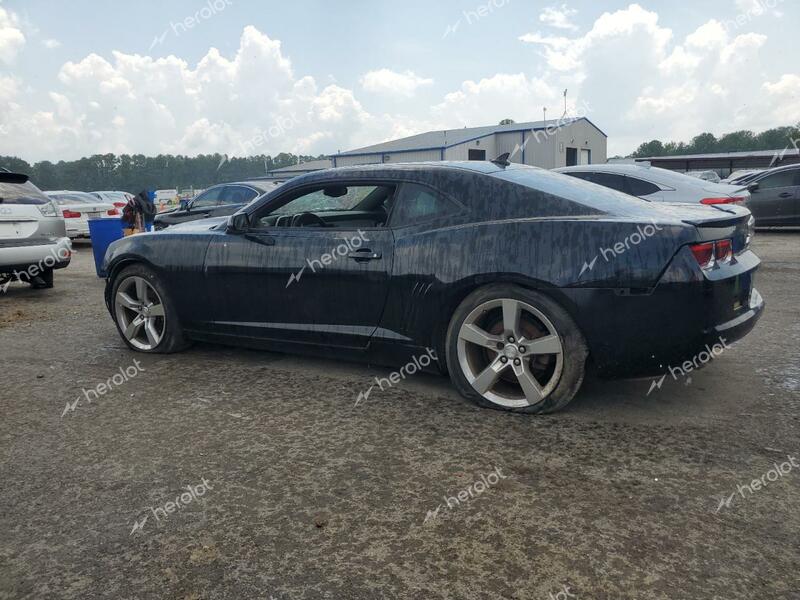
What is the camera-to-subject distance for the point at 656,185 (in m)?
8.30

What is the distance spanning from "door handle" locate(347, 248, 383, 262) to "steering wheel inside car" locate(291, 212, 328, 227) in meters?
0.68

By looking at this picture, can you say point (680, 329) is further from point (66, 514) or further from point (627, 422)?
point (66, 514)

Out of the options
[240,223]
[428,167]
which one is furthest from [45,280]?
[428,167]

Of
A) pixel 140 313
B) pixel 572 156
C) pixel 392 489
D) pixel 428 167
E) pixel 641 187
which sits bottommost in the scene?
pixel 392 489

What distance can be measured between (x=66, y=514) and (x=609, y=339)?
265 centimetres

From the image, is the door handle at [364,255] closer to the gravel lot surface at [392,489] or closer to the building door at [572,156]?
the gravel lot surface at [392,489]

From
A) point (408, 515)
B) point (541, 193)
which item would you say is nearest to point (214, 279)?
point (541, 193)

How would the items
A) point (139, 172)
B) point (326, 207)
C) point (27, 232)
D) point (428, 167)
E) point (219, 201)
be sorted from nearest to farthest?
point (428, 167) < point (326, 207) < point (27, 232) < point (219, 201) < point (139, 172)

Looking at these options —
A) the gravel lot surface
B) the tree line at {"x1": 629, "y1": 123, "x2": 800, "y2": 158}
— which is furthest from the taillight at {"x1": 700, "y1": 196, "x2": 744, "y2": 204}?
the tree line at {"x1": 629, "y1": 123, "x2": 800, "y2": 158}

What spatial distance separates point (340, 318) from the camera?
4223 millimetres

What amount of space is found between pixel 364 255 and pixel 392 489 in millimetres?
1680

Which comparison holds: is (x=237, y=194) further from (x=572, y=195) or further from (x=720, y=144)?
(x=720, y=144)

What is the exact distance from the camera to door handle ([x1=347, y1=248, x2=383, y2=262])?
4.03m

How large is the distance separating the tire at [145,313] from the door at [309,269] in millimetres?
526
